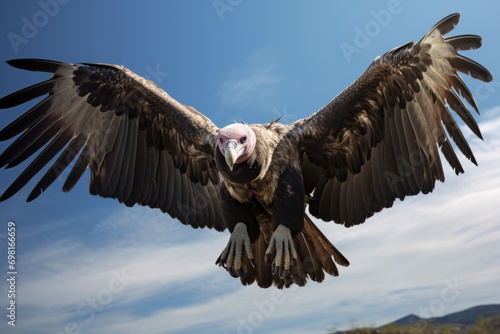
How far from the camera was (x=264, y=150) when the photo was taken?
569cm

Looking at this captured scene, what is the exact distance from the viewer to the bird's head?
529cm

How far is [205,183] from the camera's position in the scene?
23.7ft

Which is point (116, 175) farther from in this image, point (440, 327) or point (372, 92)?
point (440, 327)

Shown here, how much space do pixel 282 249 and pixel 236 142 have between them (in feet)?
3.63

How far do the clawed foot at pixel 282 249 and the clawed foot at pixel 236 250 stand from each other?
253mm

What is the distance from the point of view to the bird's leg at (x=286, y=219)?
224 inches

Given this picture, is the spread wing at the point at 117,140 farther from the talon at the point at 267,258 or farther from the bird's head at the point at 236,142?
the talon at the point at 267,258

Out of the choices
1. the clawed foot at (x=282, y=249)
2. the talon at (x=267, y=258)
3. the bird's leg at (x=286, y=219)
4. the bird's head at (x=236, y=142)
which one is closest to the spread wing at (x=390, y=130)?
the bird's leg at (x=286, y=219)

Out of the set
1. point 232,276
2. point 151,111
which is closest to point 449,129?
point 232,276

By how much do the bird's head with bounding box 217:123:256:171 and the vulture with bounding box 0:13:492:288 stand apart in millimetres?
12

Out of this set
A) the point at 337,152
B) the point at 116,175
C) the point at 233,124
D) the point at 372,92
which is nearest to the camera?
the point at 233,124

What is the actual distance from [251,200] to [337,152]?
1.25m

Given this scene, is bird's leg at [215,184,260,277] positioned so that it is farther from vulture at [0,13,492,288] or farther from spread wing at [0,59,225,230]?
spread wing at [0,59,225,230]

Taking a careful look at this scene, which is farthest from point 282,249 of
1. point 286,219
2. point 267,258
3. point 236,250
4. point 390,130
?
point 390,130
